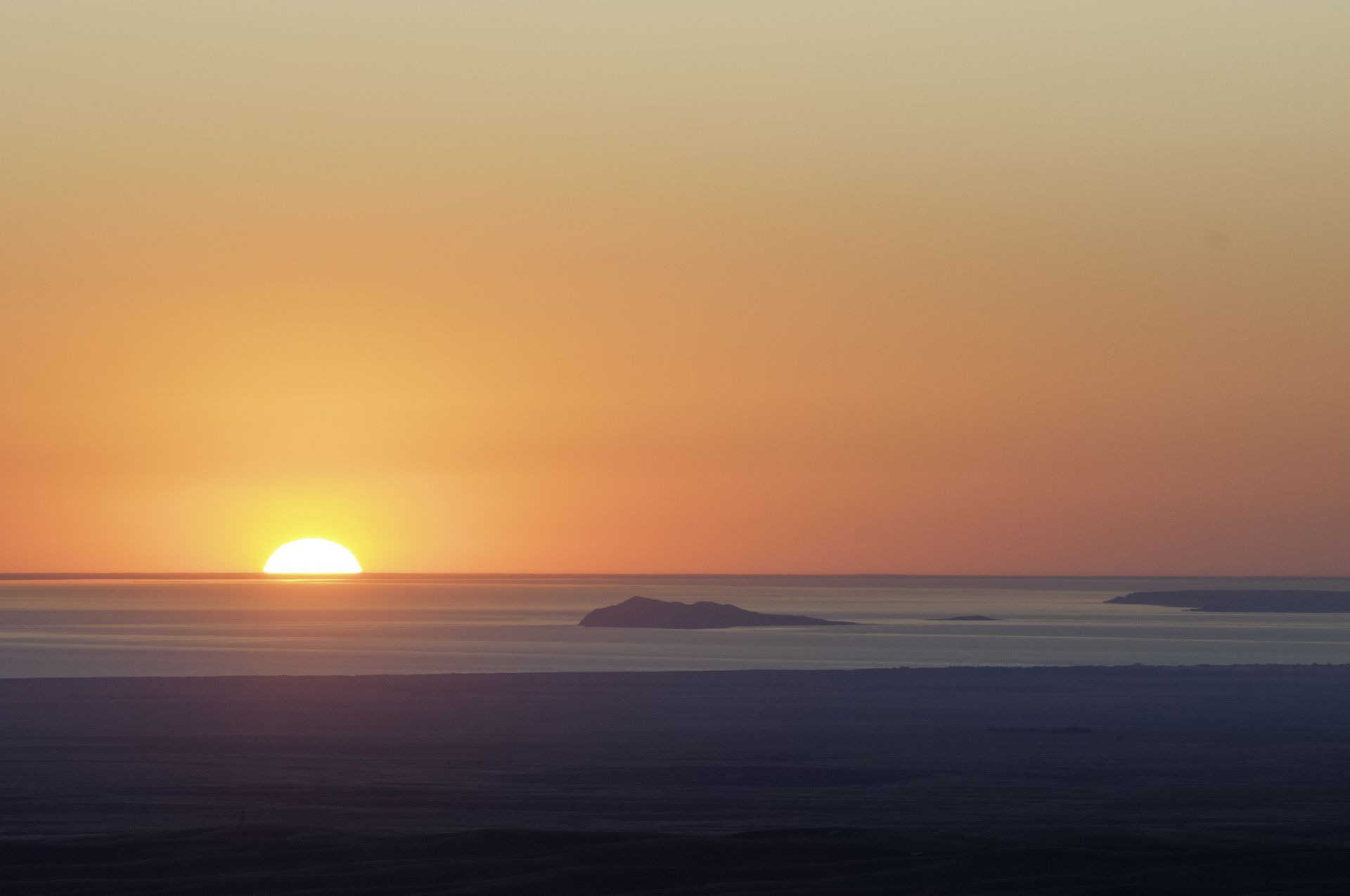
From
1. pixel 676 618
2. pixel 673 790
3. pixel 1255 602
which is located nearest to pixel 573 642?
pixel 676 618

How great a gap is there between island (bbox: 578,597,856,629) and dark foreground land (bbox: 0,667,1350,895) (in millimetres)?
63614

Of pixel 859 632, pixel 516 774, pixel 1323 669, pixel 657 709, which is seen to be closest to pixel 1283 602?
pixel 859 632

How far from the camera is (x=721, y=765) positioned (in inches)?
932

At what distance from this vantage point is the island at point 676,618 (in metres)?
104

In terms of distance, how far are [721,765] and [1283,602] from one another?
528 ft

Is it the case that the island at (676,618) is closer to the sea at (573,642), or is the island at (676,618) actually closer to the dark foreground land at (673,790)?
the sea at (573,642)

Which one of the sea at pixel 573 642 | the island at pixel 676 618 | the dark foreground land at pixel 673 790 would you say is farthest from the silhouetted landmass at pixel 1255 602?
the dark foreground land at pixel 673 790

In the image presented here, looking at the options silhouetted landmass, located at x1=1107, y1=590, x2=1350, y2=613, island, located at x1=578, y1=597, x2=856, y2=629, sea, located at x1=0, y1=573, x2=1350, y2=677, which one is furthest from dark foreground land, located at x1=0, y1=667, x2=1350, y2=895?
silhouetted landmass, located at x1=1107, y1=590, x2=1350, y2=613

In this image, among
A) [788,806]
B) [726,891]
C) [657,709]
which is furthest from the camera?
[657,709]

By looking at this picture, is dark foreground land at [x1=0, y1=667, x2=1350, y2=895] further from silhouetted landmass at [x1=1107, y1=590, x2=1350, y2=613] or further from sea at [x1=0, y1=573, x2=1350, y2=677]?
silhouetted landmass at [x1=1107, y1=590, x2=1350, y2=613]

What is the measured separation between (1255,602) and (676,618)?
301 ft

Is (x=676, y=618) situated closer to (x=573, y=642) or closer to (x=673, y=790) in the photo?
(x=573, y=642)

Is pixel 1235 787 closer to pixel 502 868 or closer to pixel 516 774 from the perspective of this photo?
pixel 516 774

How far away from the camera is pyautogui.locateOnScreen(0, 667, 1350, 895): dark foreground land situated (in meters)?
13.8
